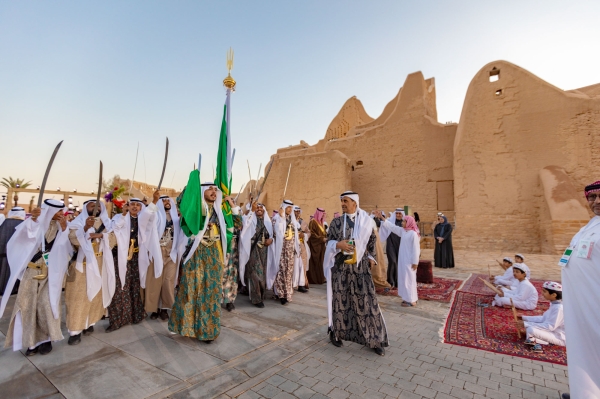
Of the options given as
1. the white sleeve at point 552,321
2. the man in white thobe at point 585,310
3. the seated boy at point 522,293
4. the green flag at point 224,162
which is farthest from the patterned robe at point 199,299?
the seated boy at point 522,293

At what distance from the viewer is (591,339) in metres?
2.06

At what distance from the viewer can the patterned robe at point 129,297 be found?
383cm

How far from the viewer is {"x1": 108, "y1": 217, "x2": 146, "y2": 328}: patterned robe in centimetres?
383

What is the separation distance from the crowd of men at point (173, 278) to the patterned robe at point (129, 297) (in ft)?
0.04

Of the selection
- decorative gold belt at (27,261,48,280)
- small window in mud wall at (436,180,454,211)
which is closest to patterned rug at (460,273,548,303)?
decorative gold belt at (27,261,48,280)

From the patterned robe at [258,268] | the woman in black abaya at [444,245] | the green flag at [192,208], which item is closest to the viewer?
the green flag at [192,208]

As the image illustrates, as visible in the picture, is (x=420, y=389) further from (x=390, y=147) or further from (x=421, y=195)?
(x=390, y=147)

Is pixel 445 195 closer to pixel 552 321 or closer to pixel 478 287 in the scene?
pixel 478 287

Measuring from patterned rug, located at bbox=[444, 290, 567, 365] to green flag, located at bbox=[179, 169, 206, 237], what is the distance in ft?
10.8

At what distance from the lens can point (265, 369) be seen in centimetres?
278

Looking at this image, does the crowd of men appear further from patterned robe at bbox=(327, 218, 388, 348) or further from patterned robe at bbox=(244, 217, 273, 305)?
patterned robe at bbox=(244, 217, 273, 305)

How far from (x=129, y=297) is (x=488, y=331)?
15.9ft

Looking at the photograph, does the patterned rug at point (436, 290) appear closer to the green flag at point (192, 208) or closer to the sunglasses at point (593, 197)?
the sunglasses at point (593, 197)

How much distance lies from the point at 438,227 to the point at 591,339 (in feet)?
25.9
